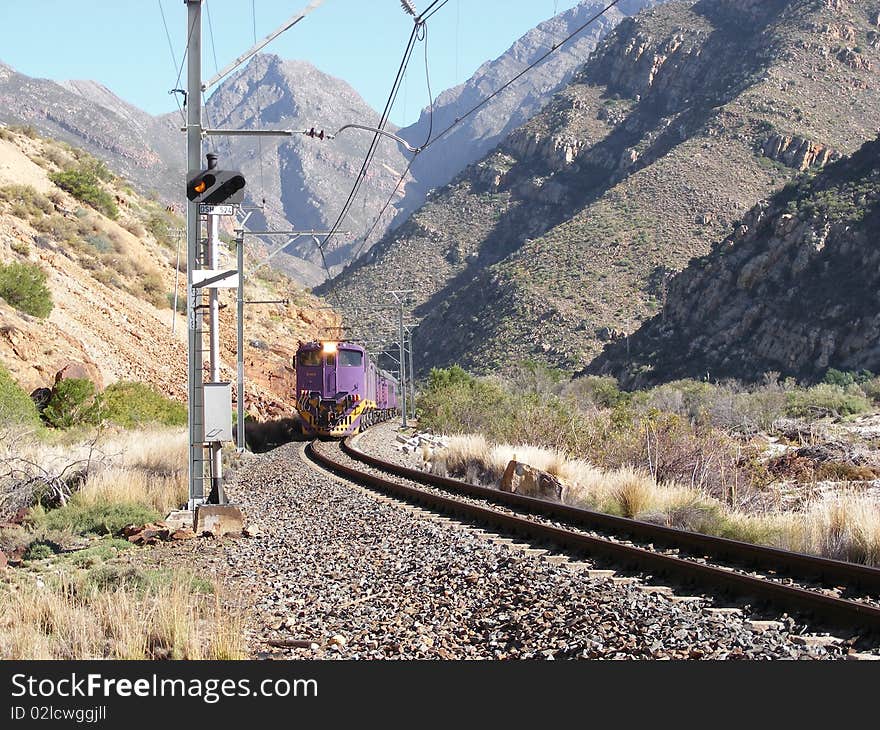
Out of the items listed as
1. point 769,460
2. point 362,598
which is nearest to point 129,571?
point 362,598

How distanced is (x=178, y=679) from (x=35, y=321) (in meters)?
26.4

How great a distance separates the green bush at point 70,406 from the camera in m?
24.6

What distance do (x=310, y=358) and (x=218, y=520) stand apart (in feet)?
83.3

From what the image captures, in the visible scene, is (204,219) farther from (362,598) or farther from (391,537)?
(362,598)

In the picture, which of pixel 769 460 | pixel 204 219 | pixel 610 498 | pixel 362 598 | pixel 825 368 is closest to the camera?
pixel 362 598

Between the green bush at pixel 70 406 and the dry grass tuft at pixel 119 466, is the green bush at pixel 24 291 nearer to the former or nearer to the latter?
the green bush at pixel 70 406

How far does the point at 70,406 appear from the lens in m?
24.9

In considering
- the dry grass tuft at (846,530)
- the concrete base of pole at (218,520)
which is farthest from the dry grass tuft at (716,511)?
the concrete base of pole at (218,520)

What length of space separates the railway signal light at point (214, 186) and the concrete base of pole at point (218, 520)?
4065 millimetres

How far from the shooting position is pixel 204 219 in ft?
46.2

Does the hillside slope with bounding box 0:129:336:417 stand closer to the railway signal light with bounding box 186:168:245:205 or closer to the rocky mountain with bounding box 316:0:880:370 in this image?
the railway signal light with bounding box 186:168:245:205

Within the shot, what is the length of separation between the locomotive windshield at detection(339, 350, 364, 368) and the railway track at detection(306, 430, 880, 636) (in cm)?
2148

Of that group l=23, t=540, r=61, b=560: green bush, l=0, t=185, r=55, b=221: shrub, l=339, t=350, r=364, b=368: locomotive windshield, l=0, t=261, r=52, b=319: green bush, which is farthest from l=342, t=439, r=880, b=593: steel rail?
l=0, t=185, r=55, b=221: shrub

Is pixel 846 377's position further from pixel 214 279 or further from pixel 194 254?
pixel 214 279
